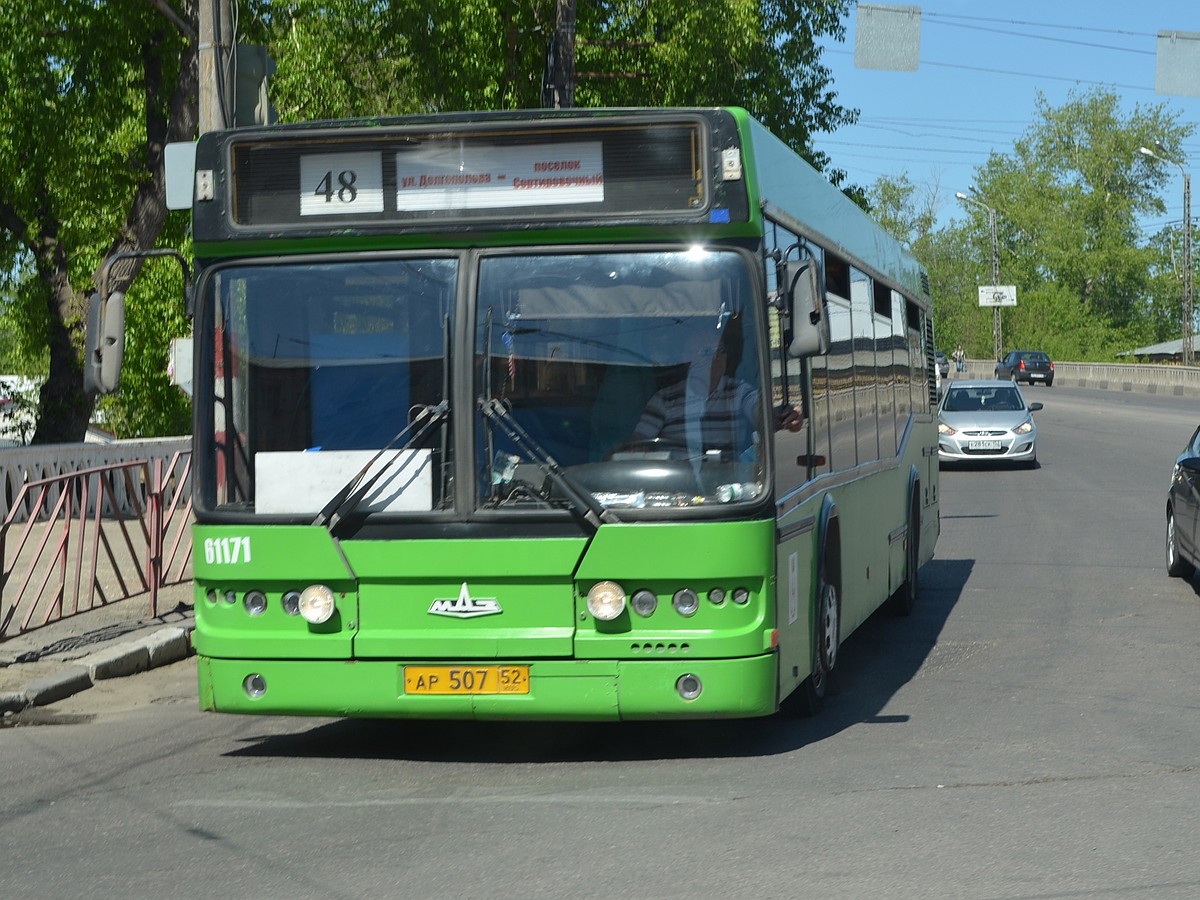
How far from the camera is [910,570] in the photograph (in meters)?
13.1

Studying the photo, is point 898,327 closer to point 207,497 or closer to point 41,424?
point 207,497

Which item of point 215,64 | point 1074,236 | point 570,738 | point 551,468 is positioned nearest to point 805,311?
point 551,468

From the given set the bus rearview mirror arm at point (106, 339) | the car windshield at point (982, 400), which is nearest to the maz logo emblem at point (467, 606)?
the bus rearview mirror arm at point (106, 339)

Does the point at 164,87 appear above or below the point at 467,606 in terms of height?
above

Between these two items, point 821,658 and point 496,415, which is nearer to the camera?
point 496,415

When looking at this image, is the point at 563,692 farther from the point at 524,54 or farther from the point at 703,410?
the point at 524,54

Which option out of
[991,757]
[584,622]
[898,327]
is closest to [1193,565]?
[898,327]

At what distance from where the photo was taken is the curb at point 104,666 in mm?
9766

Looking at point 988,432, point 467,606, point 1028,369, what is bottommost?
point 988,432

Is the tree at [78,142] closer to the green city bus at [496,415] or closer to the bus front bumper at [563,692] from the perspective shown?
the green city bus at [496,415]

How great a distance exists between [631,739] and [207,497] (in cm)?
229

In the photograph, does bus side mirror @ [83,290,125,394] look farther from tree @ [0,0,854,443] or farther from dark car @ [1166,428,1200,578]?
tree @ [0,0,854,443]

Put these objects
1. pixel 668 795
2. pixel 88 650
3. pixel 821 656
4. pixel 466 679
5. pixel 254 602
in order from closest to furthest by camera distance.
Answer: pixel 668 795 < pixel 466 679 < pixel 254 602 < pixel 821 656 < pixel 88 650

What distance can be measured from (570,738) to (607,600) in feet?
4.46
